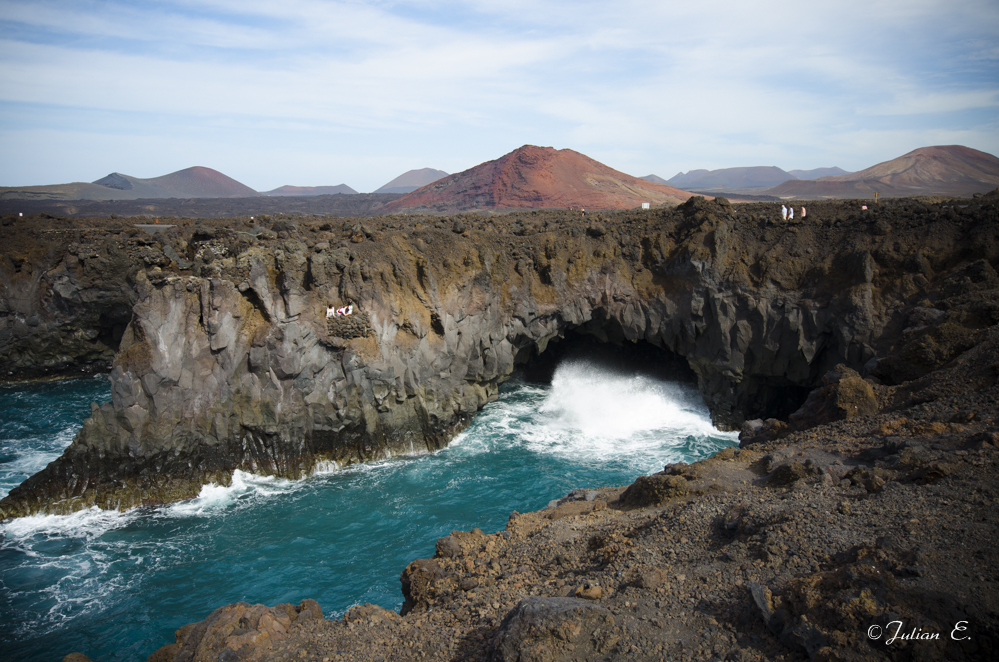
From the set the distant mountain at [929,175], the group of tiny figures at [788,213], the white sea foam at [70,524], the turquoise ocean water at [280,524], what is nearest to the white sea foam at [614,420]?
the turquoise ocean water at [280,524]

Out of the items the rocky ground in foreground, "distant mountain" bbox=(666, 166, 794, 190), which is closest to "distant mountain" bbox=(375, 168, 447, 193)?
"distant mountain" bbox=(666, 166, 794, 190)

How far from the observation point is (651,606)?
7520 mm

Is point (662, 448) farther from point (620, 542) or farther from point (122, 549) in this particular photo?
point (122, 549)

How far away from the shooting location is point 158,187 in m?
104

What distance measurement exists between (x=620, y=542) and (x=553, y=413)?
19462mm

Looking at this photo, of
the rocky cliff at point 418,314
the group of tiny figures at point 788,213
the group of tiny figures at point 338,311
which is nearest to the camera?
the rocky cliff at point 418,314

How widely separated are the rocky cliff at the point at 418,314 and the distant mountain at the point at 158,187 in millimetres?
65212

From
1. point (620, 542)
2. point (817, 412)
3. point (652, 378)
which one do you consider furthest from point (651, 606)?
Answer: point (652, 378)

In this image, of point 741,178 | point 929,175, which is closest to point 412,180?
point 741,178

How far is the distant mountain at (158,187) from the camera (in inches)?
3361

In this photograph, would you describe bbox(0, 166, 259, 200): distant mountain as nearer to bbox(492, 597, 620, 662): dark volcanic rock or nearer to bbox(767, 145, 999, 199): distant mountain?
bbox(492, 597, 620, 662): dark volcanic rock

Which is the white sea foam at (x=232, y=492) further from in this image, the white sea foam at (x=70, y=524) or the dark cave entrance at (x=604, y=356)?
the dark cave entrance at (x=604, y=356)

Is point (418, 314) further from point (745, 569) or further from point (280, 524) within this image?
point (745, 569)

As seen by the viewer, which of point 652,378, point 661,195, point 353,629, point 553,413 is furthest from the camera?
point 661,195
